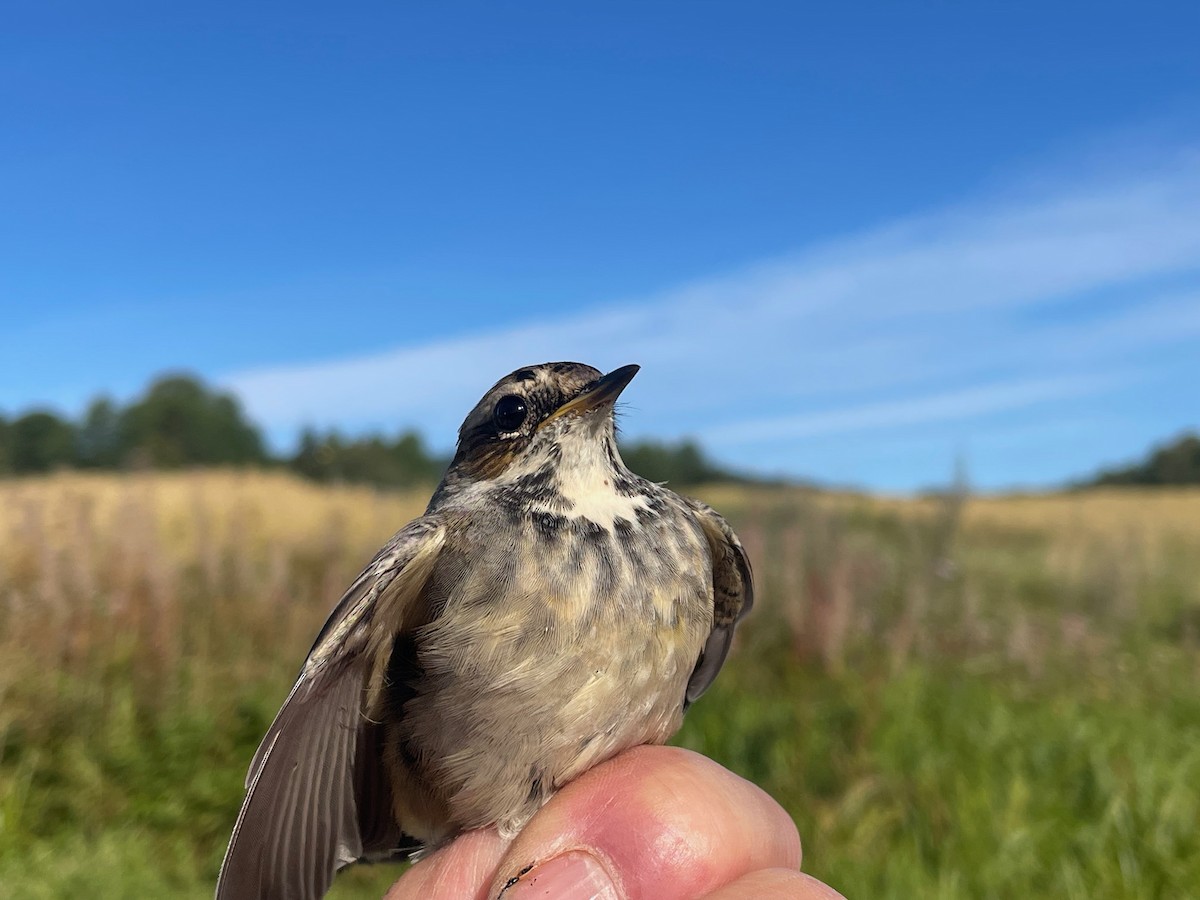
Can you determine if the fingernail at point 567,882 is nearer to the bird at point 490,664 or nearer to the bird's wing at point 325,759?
the bird at point 490,664

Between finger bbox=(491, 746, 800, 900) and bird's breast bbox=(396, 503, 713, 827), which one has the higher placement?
bird's breast bbox=(396, 503, 713, 827)

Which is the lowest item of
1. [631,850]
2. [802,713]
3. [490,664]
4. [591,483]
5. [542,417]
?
[802,713]

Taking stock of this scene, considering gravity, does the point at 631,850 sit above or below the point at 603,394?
below

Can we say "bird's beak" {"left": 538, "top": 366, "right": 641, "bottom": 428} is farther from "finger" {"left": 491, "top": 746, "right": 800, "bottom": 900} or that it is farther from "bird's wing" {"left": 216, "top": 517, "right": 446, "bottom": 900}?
"finger" {"left": 491, "top": 746, "right": 800, "bottom": 900}

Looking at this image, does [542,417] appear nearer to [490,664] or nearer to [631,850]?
[490,664]

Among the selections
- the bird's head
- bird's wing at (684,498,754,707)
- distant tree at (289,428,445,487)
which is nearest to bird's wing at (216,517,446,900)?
the bird's head

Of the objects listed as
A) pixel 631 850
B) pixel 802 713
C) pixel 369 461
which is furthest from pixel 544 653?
pixel 369 461

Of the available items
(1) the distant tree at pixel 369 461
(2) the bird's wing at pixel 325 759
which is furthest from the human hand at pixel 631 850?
(1) the distant tree at pixel 369 461
